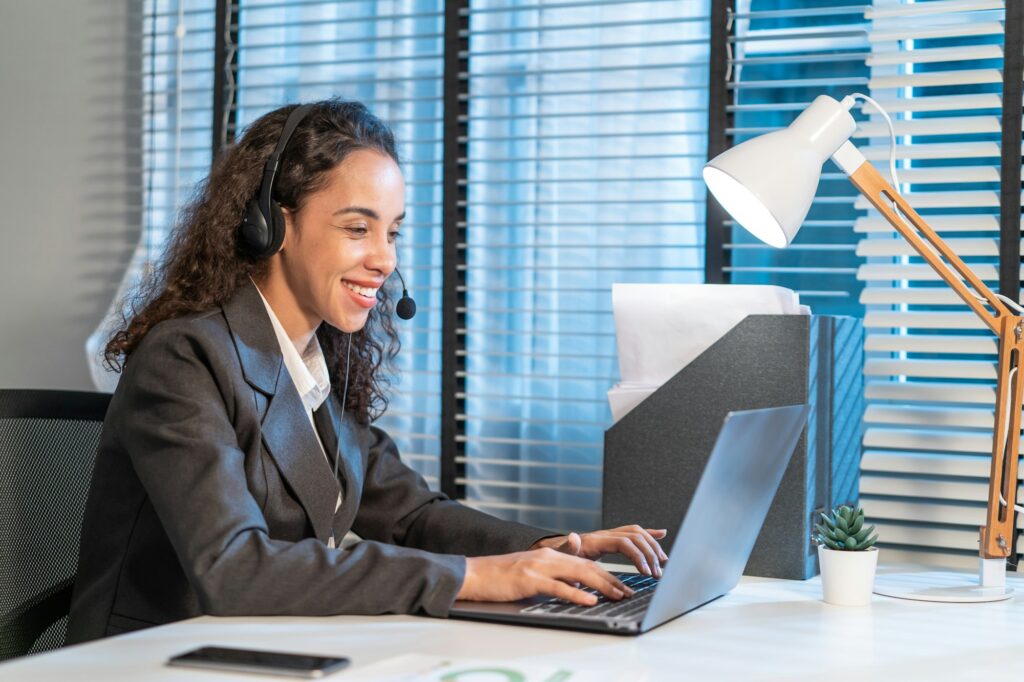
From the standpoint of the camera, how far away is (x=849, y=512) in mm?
1427

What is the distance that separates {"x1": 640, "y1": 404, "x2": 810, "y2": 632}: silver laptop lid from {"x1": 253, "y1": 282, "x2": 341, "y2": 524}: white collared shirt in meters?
0.49

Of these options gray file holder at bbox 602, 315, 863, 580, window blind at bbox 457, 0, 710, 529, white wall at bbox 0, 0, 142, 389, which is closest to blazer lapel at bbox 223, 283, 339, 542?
gray file holder at bbox 602, 315, 863, 580

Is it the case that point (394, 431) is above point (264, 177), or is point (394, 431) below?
below

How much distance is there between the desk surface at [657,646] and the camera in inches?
42.4

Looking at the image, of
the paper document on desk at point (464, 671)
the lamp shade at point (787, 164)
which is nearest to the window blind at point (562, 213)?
the lamp shade at point (787, 164)

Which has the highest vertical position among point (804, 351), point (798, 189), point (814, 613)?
point (798, 189)

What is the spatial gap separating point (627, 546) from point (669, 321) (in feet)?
1.21

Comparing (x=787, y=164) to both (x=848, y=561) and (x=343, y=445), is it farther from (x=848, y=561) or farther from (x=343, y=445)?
(x=343, y=445)

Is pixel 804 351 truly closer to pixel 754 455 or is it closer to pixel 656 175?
pixel 754 455

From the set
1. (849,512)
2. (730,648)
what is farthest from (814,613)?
(730,648)

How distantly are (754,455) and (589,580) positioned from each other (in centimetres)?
22

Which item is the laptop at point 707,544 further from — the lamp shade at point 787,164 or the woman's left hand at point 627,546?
the lamp shade at point 787,164

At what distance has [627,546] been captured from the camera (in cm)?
149

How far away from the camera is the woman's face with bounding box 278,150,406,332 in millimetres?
1585
